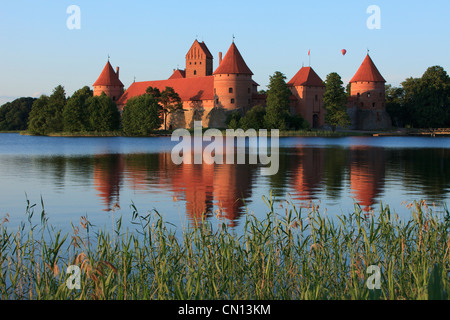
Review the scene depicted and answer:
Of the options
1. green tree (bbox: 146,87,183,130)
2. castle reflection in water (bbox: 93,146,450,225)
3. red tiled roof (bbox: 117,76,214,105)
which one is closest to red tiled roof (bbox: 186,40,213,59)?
red tiled roof (bbox: 117,76,214,105)

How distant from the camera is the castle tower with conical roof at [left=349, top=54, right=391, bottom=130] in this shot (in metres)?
76.7

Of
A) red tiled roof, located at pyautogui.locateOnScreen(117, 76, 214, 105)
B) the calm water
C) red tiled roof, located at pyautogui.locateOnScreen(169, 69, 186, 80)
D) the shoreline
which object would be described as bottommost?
the calm water

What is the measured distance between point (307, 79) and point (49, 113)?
36.8 metres

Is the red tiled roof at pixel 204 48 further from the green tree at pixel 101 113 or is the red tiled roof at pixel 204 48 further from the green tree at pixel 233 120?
the green tree at pixel 101 113

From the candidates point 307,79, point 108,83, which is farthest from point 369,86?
point 108,83

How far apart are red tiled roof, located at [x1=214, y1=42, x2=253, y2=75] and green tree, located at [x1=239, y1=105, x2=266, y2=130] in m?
8.32

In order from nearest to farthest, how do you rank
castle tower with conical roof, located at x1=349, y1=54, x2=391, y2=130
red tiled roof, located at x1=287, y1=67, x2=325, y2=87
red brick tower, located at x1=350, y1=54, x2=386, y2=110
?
red tiled roof, located at x1=287, y1=67, x2=325, y2=87
red brick tower, located at x1=350, y1=54, x2=386, y2=110
castle tower with conical roof, located at x1=349, y1=54, x2=391, y2=130

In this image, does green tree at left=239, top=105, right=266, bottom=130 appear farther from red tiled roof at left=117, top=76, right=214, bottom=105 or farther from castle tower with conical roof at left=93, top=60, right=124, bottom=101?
castle tower with conical roof at left=93, top=60, right=124, bottom=101

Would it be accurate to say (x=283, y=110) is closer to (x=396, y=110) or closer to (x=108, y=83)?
(x=396, y=110)

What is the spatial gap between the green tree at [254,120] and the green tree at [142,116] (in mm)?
10967

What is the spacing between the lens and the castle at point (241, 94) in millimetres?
71625

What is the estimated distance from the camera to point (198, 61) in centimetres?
8994

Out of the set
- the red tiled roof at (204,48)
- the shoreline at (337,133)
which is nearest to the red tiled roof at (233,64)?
the shoreline at (337,133)

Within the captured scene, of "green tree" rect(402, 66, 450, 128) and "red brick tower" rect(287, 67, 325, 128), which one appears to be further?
"green tree" rect(402, 66, 450, 128)
